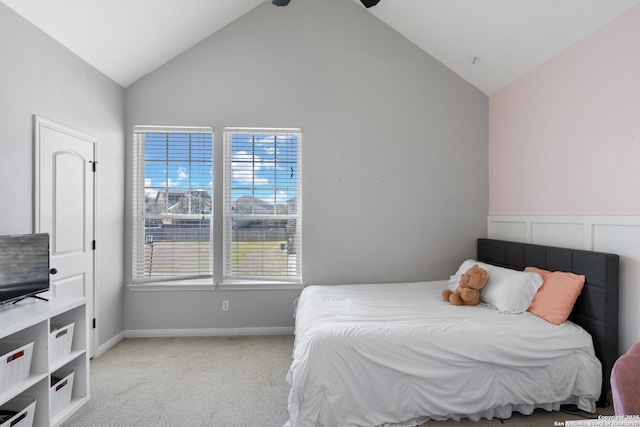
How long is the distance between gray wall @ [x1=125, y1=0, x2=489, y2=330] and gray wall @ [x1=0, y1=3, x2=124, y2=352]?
0.86ft

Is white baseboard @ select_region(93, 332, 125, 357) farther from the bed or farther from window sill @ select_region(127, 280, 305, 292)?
the bed

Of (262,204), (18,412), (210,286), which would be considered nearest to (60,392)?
(18,412)

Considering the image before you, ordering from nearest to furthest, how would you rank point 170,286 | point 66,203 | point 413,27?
point 66,203 < point 413,27 < point 170,286

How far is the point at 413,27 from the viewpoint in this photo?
321 centimetres

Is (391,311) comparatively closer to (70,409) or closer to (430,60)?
(70,409)

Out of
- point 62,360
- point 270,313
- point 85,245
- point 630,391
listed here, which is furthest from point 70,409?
point 630,391

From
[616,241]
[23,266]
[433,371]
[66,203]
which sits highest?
[66,203]

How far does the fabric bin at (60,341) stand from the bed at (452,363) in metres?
1.46

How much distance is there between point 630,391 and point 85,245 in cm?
353

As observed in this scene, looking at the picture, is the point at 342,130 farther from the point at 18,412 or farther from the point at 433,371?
the point at 18,412

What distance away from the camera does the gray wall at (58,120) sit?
6.59 feet

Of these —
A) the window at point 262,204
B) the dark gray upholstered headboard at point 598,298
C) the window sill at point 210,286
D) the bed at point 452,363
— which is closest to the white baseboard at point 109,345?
the window sill at point 210,286

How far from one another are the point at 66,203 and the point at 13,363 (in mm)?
1294

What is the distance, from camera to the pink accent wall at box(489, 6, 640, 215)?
2.10 meters
